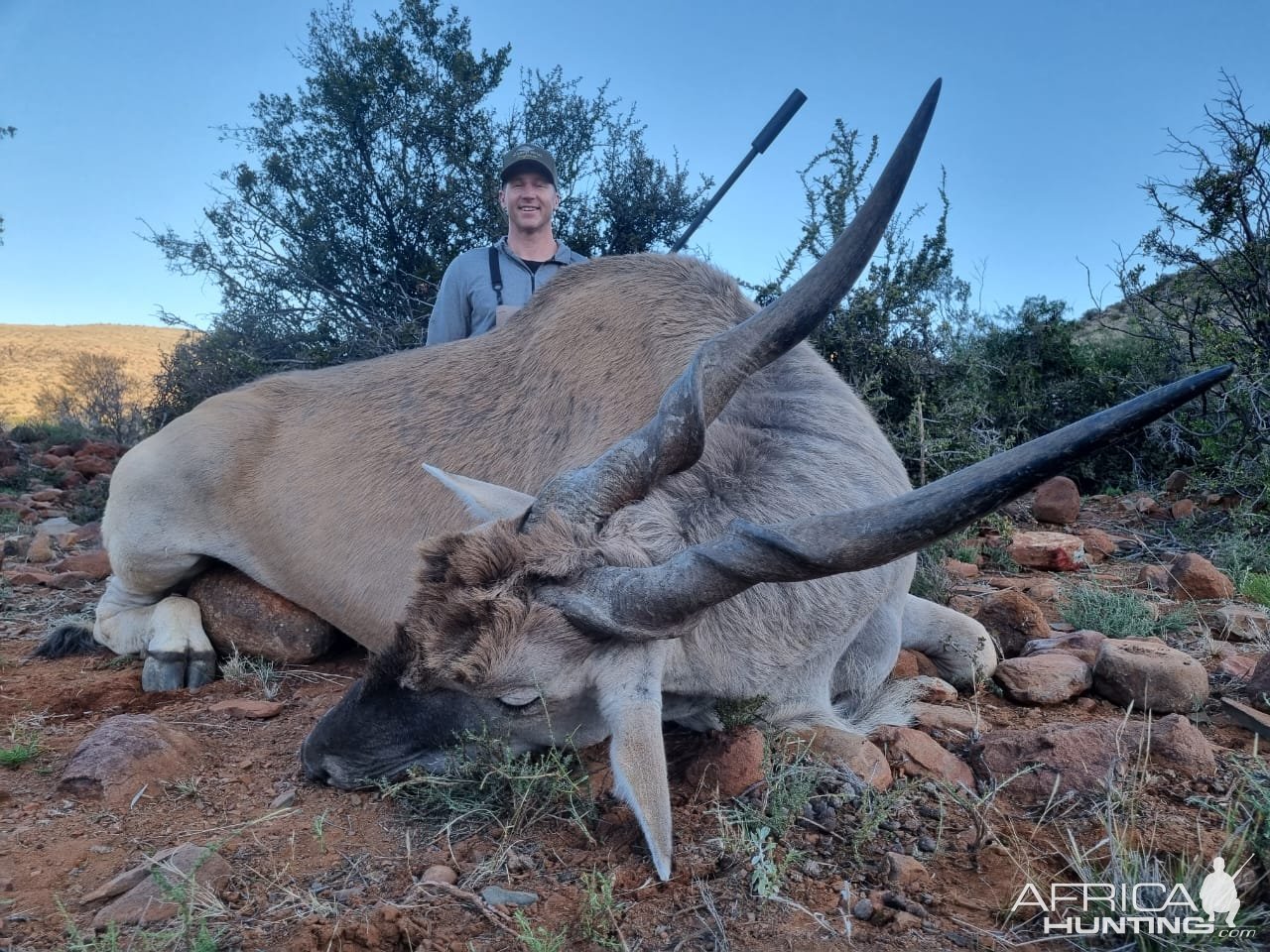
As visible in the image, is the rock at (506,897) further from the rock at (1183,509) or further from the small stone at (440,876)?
the rock at (1183,509)

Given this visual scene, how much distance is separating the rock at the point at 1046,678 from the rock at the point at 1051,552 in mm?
2016

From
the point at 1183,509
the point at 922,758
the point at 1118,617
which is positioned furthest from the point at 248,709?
the point at 1183,509

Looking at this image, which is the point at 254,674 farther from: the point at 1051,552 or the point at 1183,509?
the point at 1183,509

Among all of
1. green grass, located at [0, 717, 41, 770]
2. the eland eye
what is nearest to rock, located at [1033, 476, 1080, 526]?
the eland eye

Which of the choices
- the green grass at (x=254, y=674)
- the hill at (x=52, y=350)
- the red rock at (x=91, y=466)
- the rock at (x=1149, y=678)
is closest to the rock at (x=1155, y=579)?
the rock at (x=1149, y=678)

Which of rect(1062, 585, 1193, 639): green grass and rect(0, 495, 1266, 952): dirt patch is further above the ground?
rect(1062, 585, 1193, 639): green grass

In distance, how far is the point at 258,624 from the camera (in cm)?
443

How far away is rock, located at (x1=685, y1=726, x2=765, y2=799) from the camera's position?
2547 millimetres

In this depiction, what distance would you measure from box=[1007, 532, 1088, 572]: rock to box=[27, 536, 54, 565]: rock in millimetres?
7071

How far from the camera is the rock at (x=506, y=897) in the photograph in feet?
6.89

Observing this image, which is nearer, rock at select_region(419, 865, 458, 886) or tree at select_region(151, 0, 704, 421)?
rock at select_region(419, 865, 458, 886)

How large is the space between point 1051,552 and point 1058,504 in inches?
47.9

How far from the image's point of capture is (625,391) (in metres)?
3.52

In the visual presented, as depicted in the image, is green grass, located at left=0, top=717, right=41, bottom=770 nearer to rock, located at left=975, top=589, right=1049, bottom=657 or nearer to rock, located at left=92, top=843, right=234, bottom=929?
rock, located at left=92, top=843, right=234, bottom=929
